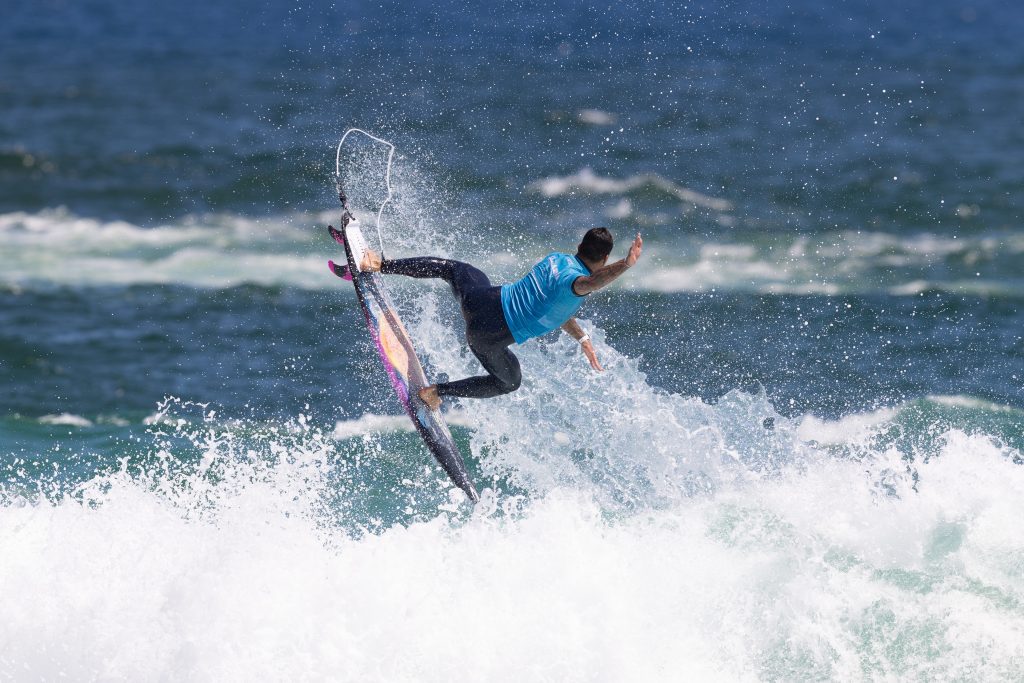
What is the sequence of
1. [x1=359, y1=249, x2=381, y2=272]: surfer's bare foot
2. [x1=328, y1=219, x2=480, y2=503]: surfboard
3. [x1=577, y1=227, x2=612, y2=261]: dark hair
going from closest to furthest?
1. [x1=577, y1=227, x2=612, y2=261]: dark hair
2. [x1=359, y1=249, x2=381, y2=272]: surfer's bare foot
3. [x1=328, y1=219, x2=480, y2=503]: surfboard

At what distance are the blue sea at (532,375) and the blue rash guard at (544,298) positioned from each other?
1522 mm

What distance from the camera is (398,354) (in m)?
9.82

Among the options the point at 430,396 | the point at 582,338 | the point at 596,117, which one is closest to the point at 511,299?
the point at 582,338

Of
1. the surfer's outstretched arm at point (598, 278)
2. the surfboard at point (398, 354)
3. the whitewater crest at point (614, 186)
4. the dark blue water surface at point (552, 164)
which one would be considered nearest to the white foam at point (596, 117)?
the dark blue water surface at point (552, 164)

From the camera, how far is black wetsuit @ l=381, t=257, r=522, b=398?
28.6 ft

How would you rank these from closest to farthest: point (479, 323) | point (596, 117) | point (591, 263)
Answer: point (591, 263)
point (479, 323)
point (596, 117)

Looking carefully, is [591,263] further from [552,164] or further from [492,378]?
[552,164]

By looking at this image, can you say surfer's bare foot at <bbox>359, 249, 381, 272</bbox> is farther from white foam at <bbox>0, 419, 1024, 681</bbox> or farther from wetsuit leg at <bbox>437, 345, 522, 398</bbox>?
white foam at <bbox>0, 419, 1024, 681</bbox>

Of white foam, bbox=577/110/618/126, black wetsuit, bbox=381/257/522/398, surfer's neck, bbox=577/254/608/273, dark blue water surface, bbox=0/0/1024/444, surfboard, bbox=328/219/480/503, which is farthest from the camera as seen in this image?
white foam, bbox=577/110/618/126

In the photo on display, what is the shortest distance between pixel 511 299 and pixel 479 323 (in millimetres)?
325

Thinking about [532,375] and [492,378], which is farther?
[532,375]

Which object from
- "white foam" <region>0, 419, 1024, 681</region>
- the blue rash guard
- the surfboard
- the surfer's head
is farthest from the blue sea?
the surfer's head

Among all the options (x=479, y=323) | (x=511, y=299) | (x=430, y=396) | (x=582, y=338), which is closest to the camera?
(x=511, y=299)

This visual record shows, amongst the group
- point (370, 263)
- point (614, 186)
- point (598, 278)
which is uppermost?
point (598, 278)
